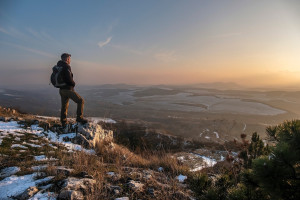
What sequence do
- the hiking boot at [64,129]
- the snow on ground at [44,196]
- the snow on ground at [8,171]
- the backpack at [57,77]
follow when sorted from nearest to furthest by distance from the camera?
the snow on ground at [44,196] < the snow on ground at [8,171] < the backpack at [57,77] < the hiking boot at [64,129]

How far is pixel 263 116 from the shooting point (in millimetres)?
75562

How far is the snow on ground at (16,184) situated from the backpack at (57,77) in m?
4.28

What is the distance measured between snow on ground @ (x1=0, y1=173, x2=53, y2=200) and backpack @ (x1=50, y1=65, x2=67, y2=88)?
4281 mm

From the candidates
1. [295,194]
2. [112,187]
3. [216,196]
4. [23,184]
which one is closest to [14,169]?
[23,184]

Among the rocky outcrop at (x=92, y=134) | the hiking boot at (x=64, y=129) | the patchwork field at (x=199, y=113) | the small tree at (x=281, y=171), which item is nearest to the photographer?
the small tree at (x=281, y=171)

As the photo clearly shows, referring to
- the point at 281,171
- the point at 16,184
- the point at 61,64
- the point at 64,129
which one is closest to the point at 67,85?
the point at 61,64

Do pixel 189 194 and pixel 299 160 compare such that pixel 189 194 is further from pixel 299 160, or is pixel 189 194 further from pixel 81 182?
pixel 299 160

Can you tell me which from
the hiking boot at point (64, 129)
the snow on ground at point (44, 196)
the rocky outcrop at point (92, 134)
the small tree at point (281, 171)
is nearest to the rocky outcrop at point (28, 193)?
the snow on ground at point (44, 196)

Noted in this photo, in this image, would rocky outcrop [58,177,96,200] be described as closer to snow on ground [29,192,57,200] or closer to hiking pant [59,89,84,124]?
snow on ground [29,192,57,200]

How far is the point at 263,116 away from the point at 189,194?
295 feet

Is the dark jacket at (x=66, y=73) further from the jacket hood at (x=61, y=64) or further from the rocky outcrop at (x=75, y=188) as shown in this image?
the rocky outcrop at (x=75, y=188)

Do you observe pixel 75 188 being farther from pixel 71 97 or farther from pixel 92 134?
pixel 71 97

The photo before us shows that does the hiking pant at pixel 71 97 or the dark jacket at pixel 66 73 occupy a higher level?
the dark jacket at pixel 66 73

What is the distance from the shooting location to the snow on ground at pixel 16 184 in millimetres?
2217
